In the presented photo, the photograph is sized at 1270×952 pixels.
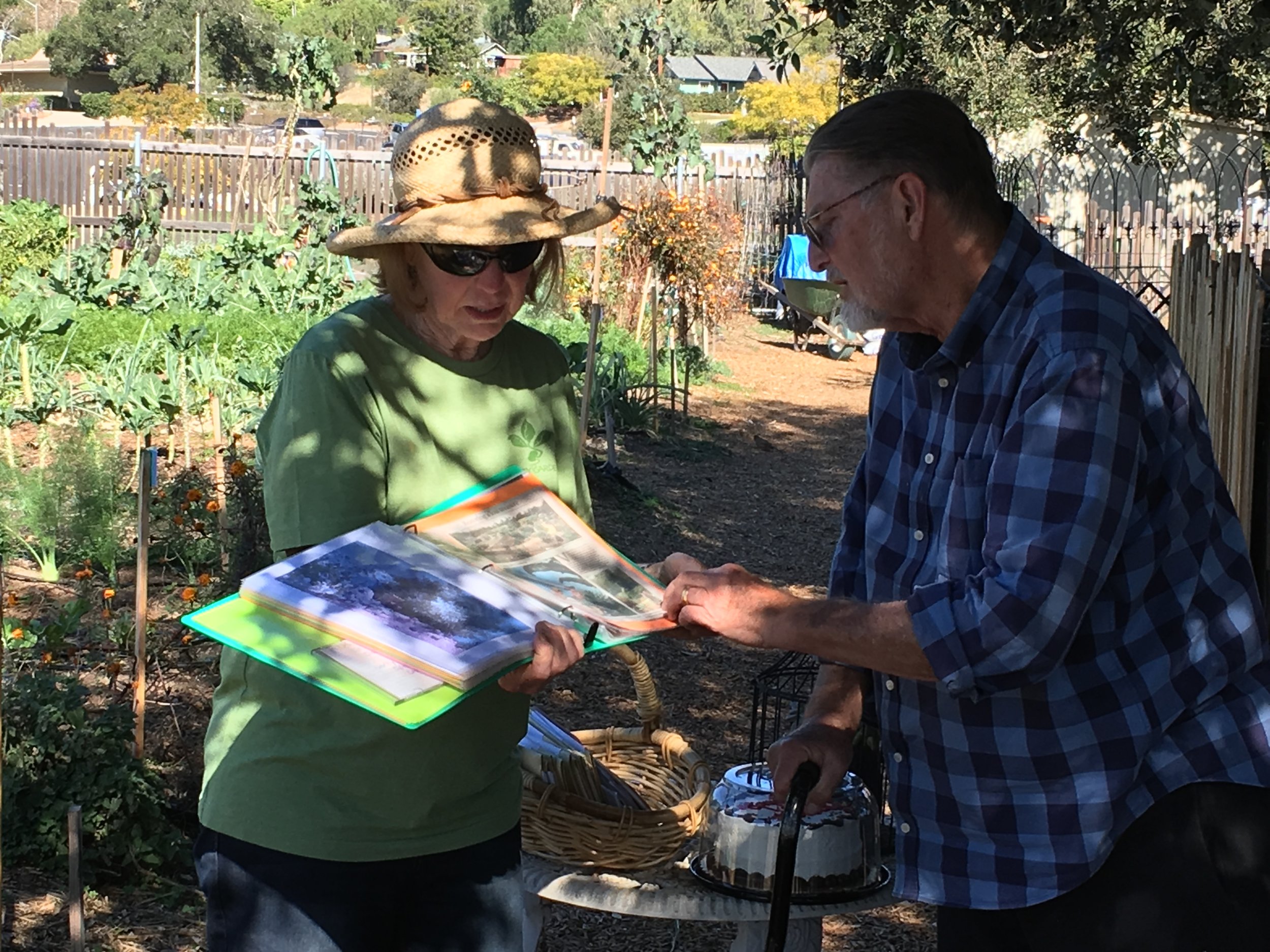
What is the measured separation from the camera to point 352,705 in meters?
1.92

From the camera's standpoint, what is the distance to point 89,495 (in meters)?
5.90

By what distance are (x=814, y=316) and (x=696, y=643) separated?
390 inches

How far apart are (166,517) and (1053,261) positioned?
514 centimetres

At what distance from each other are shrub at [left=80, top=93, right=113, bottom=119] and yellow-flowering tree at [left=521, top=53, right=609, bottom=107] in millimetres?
21410

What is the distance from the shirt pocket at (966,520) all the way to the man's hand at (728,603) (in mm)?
206

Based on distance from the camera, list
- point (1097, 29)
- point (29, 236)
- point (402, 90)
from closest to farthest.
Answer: point (1097, 29) < point (29, 236) < point (402, 90)

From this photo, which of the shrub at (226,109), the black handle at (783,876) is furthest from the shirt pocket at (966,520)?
the shrub at (226,109)

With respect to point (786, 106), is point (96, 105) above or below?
below

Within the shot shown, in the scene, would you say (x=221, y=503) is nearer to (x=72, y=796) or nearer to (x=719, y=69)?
(x=72, y=796)

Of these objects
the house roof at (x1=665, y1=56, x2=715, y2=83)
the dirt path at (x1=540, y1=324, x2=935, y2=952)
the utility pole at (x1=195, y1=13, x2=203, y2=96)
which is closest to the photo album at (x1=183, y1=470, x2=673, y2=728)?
the dirt path at (x1=540, y1=324, x2=935, y2=952)

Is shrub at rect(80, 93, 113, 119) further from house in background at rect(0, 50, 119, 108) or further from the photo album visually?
the photo album

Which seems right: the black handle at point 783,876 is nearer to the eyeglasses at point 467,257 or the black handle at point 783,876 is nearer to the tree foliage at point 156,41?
the eyeglasses at point 467,257

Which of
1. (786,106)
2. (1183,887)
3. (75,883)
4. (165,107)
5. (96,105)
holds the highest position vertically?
(786,106)

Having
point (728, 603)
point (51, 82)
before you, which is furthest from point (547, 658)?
point (51, 82)
